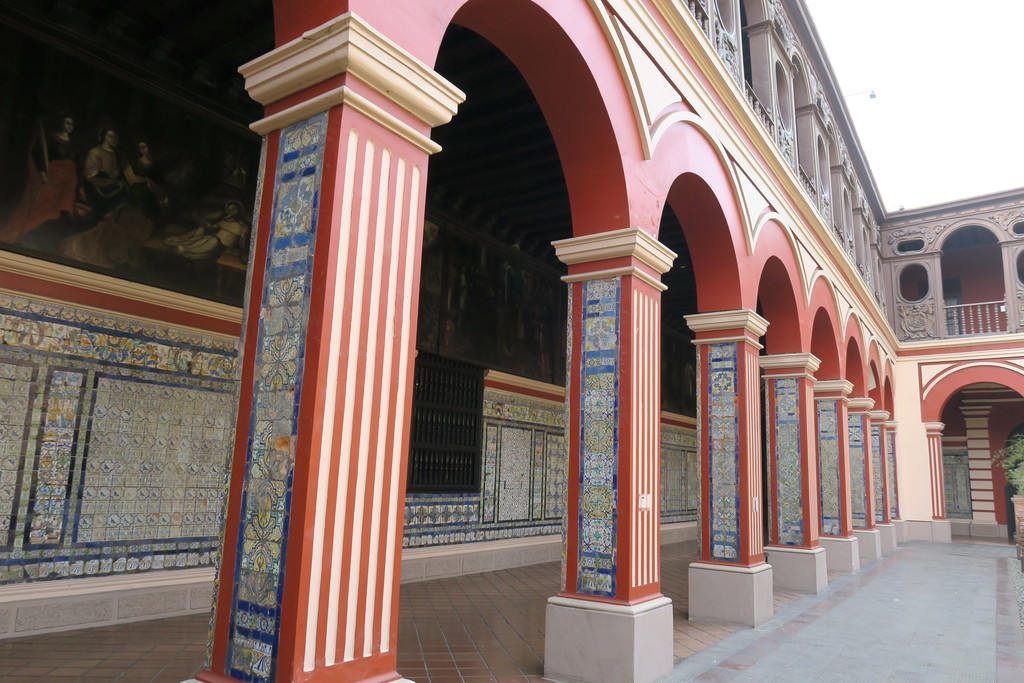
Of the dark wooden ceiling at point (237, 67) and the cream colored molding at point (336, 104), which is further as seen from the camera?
the dark wooden ceiling at point (237, 67)

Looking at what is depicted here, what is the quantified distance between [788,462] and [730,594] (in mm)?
3416

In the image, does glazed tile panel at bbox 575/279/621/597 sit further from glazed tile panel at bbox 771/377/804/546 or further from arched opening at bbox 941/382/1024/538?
arched opening at bbox 941/382/1024/538

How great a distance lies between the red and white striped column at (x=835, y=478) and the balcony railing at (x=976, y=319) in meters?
9.20

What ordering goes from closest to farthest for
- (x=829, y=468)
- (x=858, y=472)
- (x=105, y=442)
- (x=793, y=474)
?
(x=105, y=442) → (x=793, y=474) → (x=829, y=468) → (x=858, y=472)

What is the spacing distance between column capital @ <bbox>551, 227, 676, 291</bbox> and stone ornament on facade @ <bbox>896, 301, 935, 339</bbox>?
17395mm

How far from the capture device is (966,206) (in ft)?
63.5

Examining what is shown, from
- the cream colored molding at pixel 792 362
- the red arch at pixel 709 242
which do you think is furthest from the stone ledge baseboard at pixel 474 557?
the red arch at pixel 709 242

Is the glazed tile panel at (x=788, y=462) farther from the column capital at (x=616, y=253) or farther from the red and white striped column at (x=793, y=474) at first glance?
the column capital at (x=616, y=253)

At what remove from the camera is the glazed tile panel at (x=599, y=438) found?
5.20 metres

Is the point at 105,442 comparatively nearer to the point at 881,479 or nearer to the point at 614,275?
the point at 614,275

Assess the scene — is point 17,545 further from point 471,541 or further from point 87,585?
point 471,541

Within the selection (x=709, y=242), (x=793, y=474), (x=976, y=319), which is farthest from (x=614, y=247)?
(x=976, y=319)

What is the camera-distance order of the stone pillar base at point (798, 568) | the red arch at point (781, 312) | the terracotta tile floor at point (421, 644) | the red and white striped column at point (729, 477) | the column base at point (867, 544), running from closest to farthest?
the terracotta tile floor at point (421, 644), the red and white striped column at point (729, 477), the stone pillar base at point (798, 568), the red arch at point (781, 312), the column base at point (867, 544)

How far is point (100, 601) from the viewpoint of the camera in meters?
5.65
